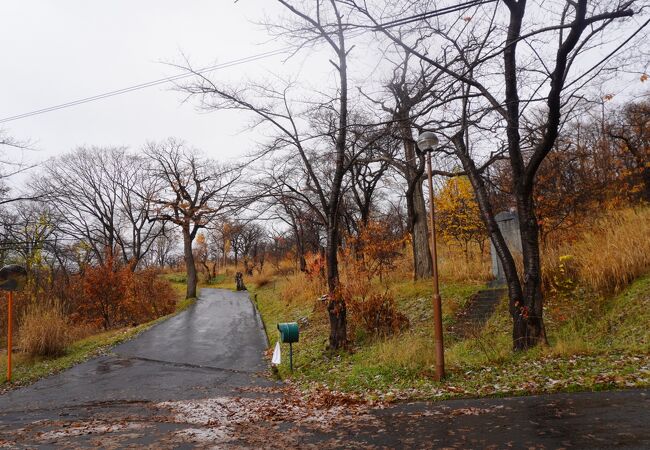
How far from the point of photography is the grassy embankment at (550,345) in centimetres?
704

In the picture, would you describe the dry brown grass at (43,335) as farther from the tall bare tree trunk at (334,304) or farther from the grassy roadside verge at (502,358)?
the tall bare tree trunk at (334,304)

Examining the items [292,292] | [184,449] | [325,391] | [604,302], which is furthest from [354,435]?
[292,292]

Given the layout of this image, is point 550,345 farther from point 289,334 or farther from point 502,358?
point 289,334

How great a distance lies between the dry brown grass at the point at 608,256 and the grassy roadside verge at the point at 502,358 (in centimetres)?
41

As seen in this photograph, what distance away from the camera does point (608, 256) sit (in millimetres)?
11266

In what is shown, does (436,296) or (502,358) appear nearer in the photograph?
(436,296)

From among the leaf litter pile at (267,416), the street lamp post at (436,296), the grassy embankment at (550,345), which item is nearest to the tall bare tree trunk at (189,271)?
the grassy embankment at (550,345)

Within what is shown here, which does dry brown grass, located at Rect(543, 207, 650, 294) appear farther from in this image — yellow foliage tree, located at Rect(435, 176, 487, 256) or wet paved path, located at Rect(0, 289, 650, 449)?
yellow foliage tree, located at Rect(435, 176, 487, 256)

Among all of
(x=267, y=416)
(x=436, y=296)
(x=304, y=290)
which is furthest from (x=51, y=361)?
(x=436, y=296)

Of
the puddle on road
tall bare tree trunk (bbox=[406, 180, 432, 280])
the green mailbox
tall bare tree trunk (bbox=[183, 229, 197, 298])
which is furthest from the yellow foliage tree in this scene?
tall bare tree trunk (bbox=[183, 229, 197, 298])

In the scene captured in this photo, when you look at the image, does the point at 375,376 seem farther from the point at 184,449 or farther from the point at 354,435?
the point at 184,449

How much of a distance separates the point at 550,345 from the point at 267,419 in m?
5.64

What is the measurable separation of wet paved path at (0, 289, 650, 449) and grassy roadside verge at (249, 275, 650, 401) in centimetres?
64

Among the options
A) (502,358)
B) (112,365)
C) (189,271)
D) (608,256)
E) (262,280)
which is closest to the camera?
(502,358)
